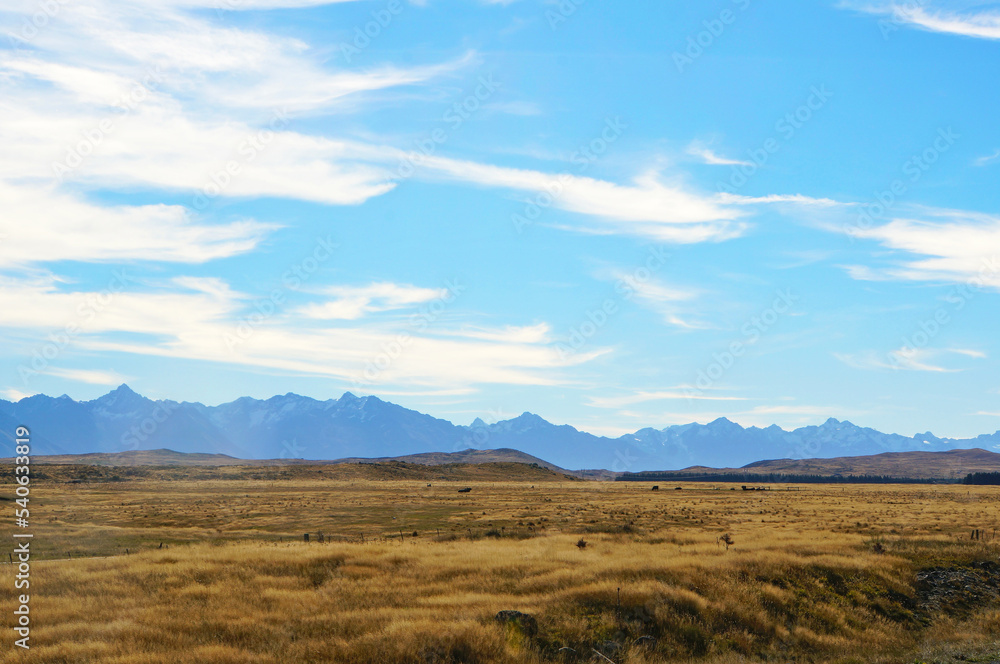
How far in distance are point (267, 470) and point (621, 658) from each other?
141 meters

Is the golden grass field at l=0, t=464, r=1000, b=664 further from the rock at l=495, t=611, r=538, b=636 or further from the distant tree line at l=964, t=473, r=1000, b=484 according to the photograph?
the distant tree line at l=964, t=473, r=1000, b=484

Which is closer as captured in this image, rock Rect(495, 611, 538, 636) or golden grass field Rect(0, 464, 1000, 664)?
golden grass field Rect(0, 464, 1000, 664)

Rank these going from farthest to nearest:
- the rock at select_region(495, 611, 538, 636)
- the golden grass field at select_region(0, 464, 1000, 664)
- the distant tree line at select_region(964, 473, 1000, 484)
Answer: the distant tree line at select_region(964, 473, 1000, 484) < the rock at select_region(495, 611, 538, 636) < the golden grass field at select_region(0, 464, 1000, 664)

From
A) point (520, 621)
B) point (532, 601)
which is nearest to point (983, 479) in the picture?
point (532, 601)

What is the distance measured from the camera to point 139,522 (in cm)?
4944

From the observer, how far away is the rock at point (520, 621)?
53.0ft

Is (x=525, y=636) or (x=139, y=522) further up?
(x=525, y=636)

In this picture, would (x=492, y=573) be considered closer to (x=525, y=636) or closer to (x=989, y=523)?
(x=525, y=636)

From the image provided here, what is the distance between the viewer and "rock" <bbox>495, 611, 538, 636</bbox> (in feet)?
53.0

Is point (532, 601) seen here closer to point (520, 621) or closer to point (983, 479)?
point (520, 621)

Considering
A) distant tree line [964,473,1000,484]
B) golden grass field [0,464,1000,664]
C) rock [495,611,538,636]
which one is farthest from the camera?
distant tree line [964,473,1000,484]

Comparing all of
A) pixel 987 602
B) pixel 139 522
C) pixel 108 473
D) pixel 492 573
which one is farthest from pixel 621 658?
pixel 108 473

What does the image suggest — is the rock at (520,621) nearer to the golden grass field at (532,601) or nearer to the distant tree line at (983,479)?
the golden grass field at (532,601)

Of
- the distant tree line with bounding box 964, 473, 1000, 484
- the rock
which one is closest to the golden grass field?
the rock
